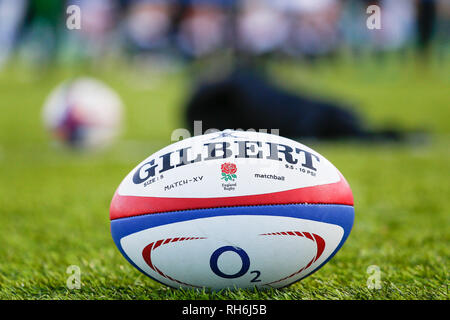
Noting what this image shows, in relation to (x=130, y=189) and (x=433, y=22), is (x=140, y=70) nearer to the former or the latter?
(x=433, y=22)

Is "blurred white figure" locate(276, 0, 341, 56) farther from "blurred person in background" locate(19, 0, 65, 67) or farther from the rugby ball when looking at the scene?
the rugby ball

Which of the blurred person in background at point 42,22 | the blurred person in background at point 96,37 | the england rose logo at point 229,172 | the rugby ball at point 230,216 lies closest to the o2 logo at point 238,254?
the rugby ball at point 230,216

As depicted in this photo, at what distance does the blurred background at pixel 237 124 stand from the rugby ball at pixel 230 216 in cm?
22

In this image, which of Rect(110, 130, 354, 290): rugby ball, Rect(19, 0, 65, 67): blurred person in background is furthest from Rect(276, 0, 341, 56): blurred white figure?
Rect(110, 130, 354, 290): rugby ball

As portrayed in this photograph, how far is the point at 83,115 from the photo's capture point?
7324mm

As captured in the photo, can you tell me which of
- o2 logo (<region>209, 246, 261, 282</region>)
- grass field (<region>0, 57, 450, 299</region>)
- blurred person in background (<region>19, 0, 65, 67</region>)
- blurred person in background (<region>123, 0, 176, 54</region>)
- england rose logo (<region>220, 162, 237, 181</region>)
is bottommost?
grass field (<region>0, 57, 450, 299</region>)

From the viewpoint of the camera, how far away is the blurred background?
2840 mm

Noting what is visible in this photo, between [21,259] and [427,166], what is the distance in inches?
193

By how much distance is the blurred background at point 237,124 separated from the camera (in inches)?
112

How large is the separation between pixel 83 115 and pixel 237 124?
3931mm

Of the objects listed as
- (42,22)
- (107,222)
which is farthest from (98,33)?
(107,222)

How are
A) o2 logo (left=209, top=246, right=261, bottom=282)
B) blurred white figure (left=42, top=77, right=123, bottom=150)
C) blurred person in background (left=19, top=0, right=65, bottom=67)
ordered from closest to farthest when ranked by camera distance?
o2 logo (left=209, top=246, right=261, bottom=282) < blurred white figure (left=42, top=77, right=123, bottom=150) < blurred person in background (left=19, top=0, right=65, bottom=67)

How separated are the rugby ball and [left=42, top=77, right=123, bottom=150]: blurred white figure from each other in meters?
5.38

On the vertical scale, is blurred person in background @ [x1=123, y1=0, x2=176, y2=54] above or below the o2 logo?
above
